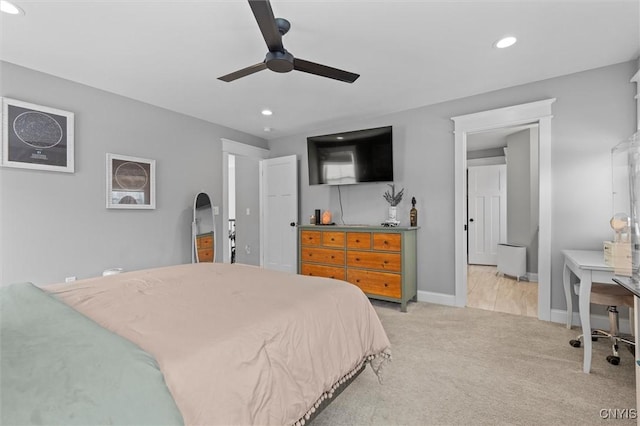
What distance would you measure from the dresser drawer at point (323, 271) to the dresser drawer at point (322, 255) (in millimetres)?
72

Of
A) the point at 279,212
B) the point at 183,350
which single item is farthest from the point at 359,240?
the point at 183,350

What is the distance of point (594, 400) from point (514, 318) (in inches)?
56.7

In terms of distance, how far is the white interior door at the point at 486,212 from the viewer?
606cm

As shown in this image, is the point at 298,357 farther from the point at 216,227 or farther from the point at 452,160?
the point at 216,227

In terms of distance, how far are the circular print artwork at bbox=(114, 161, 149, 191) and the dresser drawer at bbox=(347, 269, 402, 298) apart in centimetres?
276

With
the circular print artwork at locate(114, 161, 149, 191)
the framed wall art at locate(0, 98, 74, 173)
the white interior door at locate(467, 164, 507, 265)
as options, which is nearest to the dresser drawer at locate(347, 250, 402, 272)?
the circular print artwork at locate(114, 161, 149, 191)

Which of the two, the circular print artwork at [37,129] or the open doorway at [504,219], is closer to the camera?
the circular print artwork at [37,129]

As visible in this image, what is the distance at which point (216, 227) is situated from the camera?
441cm

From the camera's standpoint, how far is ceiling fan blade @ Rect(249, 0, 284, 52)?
144 centimetres

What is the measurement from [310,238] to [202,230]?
1504 millimetres

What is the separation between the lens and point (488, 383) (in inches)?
77.0

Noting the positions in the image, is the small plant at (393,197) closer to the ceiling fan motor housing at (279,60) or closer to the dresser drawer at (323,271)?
the dresser drawer at (323,271)

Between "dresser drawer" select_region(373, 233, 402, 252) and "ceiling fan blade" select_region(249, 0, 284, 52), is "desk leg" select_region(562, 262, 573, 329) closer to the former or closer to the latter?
"dresser drawer" select_region(373, 233, 402, 252)

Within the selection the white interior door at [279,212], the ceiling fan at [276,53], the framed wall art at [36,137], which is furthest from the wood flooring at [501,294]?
the framed wall art at [36,137]
